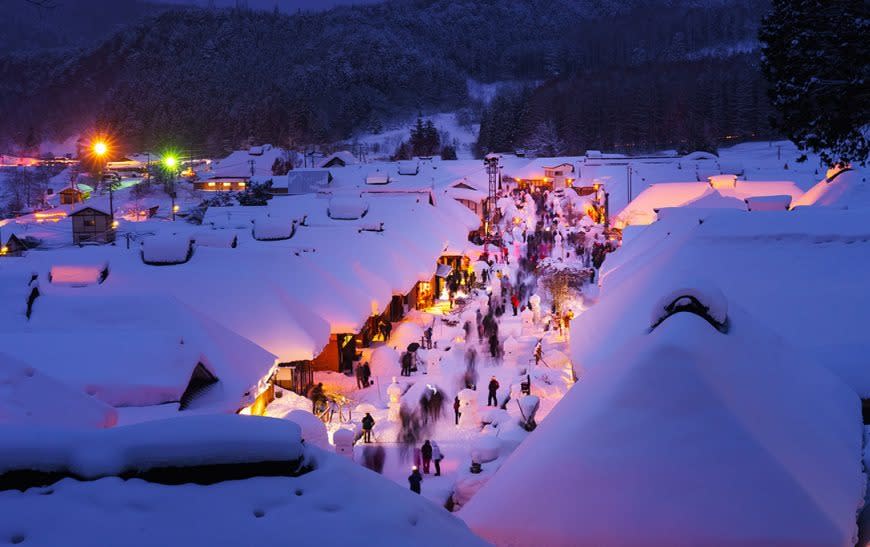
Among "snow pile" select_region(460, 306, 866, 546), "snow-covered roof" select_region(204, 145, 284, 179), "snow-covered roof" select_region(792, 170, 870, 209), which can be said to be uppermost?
"snow-covered roof" select_region(204, 145, 284, 179)

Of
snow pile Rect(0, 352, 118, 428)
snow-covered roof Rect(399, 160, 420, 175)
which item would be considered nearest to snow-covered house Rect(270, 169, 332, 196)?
snow-covered roof Rect(399, 160, 420, 175)

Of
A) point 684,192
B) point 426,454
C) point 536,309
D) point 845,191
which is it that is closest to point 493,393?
point 426,454

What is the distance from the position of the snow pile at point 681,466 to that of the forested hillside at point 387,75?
247ft

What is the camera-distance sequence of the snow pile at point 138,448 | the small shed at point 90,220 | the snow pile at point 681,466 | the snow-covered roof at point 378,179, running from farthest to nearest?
the snow-covered roof at point 378,179
the small shed at point 90,220
the snow pile at point 681,466
the snow pile at point 138,448

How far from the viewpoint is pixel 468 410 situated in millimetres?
12648

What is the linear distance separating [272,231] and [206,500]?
1949 centimetres

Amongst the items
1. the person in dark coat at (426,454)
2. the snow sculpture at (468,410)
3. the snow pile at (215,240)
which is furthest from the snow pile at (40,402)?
the snow pile at (215,240)

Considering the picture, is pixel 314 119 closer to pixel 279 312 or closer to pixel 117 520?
pixel 279 312

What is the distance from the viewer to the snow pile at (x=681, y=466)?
364 cm

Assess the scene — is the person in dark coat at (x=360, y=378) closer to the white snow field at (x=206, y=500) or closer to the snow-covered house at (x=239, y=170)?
the white snow field at (x=206, y=500)

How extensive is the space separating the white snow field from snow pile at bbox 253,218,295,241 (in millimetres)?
19119

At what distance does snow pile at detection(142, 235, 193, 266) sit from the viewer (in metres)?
15.5

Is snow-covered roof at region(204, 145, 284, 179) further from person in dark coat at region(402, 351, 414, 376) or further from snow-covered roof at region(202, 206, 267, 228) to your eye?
person in dark coat at region(402, 351, 414, 376)

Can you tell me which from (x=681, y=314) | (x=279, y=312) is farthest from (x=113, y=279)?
(x=681, y=314)
